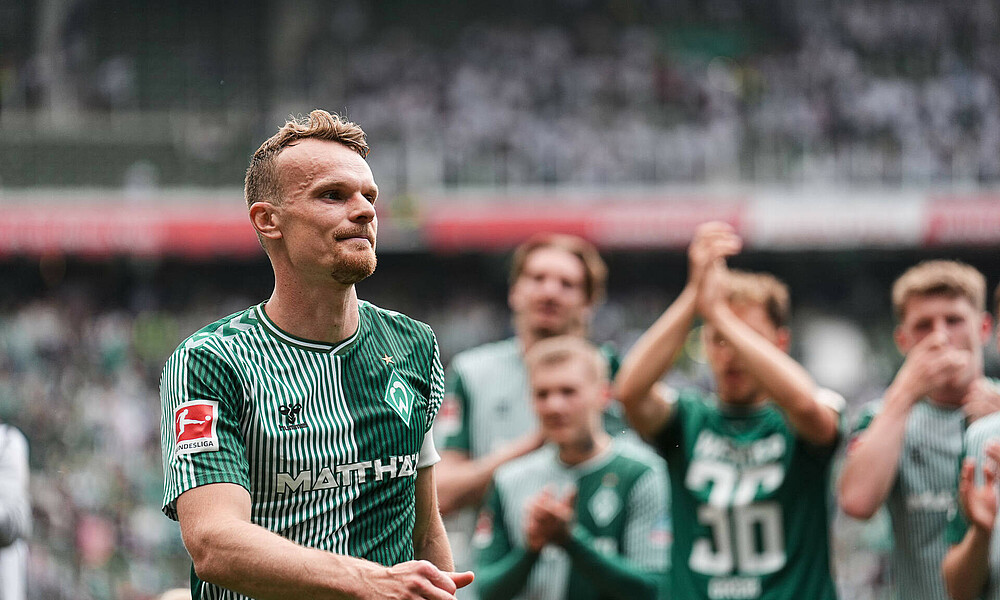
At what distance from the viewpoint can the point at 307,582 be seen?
2.19 meters

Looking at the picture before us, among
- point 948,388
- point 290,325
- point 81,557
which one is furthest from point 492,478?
point 81,557

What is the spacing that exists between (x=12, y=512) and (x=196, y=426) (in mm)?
1945

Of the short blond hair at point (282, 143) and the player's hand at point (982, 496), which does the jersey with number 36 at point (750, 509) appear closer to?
the player's hand at point (982, 496)

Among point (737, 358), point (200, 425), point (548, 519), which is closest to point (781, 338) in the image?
point (737, 358)

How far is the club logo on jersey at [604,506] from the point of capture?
14.3 feet

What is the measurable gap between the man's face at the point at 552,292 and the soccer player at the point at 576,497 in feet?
0.60

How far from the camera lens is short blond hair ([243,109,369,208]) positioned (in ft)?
8.49

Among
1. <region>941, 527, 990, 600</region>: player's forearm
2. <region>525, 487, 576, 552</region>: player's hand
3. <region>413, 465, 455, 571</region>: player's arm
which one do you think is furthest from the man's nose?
<region>941, 527, 990, 600</region>: player's forearm

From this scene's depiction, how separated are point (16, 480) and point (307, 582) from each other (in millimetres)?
2288

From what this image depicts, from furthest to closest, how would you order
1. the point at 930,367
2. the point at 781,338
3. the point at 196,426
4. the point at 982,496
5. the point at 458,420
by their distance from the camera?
the point at 458,420, the point at 781,338, the point at 930,367, the point at 982,496, the point at 196,426

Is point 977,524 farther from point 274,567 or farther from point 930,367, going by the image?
point 274,567

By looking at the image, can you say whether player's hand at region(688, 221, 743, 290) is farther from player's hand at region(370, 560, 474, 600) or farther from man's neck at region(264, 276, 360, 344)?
player's hand at region(370, 560, 474, 600)

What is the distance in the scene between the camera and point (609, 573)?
13.2 ft

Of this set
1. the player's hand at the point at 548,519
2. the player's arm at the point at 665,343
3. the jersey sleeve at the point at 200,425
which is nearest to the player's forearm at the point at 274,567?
the jersey sleeve at the point at 200,425
